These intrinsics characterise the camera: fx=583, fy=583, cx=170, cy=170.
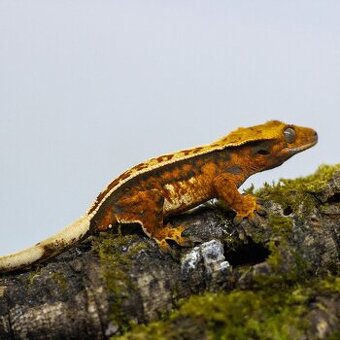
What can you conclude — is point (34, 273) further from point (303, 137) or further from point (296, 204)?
point (303, 137)

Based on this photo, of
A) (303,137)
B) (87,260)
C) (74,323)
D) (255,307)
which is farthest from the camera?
(303,137)

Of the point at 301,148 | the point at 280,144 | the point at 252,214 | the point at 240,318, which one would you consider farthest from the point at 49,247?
the point at 301,148

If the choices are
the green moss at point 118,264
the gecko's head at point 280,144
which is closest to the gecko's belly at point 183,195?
the green moss at point 118,264

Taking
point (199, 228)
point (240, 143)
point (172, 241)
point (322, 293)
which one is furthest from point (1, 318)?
point (240, 143)

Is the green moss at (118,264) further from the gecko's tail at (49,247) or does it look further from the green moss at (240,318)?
the green moss at (240,318)

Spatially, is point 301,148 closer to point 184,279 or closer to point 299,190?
point 299,190

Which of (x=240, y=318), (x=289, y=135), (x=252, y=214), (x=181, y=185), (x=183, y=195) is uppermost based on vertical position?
(x=289, y=135)

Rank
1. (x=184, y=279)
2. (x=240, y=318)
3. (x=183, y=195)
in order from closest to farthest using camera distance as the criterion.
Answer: (x=240, y=318), (x=184, y=279), (x=183, y=195)
